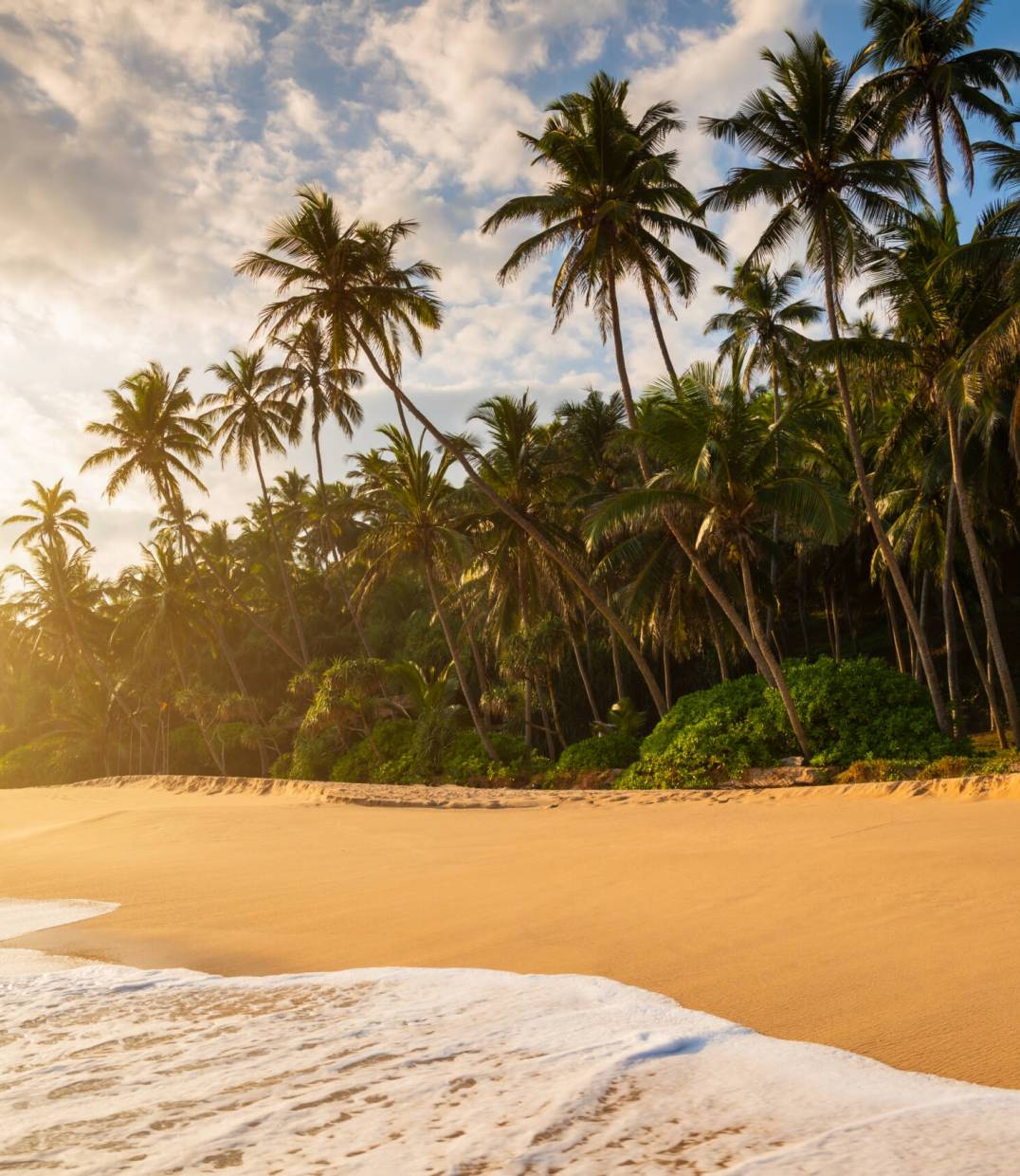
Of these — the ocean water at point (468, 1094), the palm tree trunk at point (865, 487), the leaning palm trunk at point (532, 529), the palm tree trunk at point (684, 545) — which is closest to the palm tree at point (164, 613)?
the leaning palm trunk at point (532, 529)

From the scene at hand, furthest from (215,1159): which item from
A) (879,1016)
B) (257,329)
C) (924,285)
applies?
(257,329)

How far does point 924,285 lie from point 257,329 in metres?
14.5

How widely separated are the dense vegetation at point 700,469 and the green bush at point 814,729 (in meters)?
0.05

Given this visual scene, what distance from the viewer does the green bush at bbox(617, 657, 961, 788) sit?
12906 mm

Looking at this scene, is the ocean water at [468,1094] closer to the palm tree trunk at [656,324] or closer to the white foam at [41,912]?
the white foam at [41,912]

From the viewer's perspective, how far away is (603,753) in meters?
17.1

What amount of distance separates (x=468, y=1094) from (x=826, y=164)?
16994 millimetres

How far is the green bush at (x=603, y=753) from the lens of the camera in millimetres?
16969

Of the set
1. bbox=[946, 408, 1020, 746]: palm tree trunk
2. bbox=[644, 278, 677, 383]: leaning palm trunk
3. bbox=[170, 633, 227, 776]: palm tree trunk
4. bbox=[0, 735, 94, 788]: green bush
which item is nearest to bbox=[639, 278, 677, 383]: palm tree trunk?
bbox=[644, 278, 677, 383]: leaning palm trunk

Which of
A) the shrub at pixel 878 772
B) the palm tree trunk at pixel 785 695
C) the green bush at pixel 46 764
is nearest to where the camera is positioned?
the shrub at pixel 878 772

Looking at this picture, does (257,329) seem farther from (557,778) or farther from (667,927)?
(667,927)

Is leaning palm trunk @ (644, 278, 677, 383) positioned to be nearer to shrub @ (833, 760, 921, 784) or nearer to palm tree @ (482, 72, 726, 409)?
palm tree @ (482, 72, 726, 409)

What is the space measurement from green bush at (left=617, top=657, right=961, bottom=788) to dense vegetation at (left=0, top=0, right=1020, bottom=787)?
47mm

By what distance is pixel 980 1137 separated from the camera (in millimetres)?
2098
